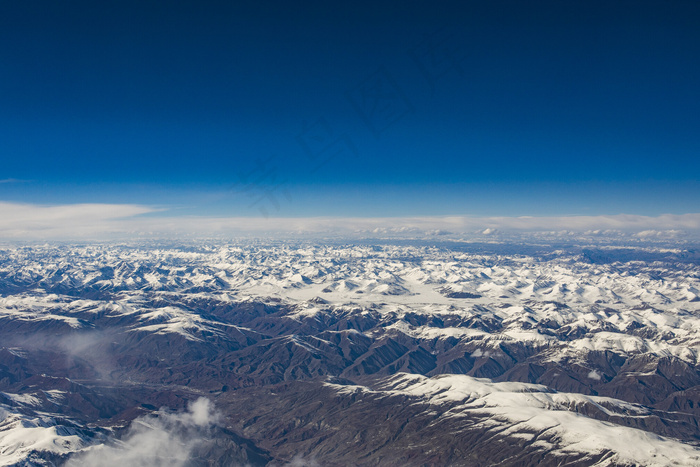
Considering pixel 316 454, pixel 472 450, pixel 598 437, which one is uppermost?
pixel 598 437

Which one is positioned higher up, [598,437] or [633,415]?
[598,437]

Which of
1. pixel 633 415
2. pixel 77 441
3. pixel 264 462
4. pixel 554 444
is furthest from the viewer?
pixel 633 415

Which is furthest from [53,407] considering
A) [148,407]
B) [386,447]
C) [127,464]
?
[386,447]

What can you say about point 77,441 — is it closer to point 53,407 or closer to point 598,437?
point 53,407

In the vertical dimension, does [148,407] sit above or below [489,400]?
below

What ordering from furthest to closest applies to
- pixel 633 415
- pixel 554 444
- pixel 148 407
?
pixel 148 407, pixel 633 415, pixel 554 444

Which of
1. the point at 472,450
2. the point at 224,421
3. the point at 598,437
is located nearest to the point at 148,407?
the point at 224,421

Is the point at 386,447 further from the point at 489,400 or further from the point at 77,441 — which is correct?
the point at 77,441

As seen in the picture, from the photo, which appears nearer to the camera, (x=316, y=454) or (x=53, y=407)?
(x=316, y=454)

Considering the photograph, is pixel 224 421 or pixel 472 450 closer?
pixel 472 450
